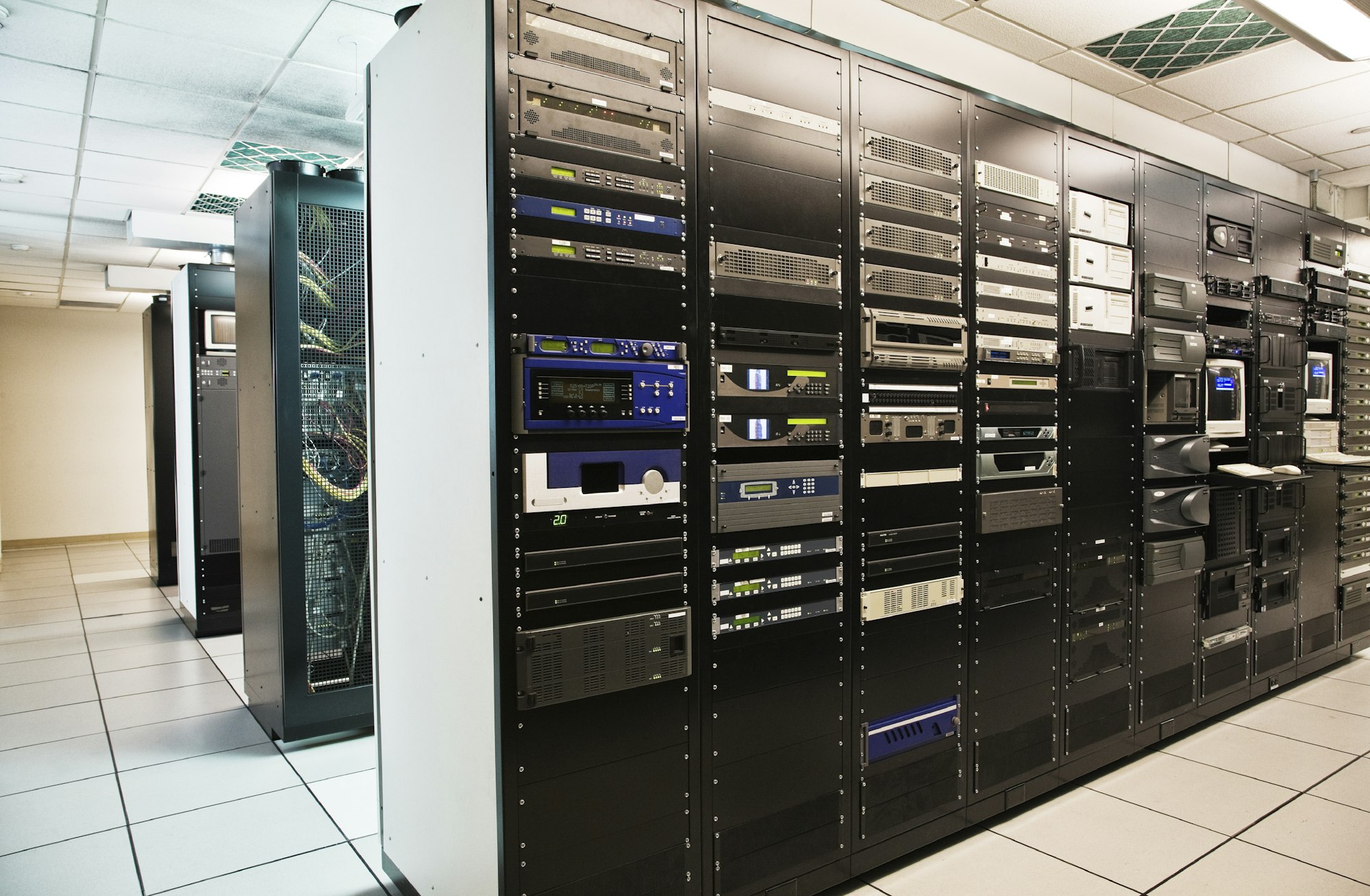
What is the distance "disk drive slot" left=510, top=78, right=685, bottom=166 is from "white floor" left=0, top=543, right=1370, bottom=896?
2.16 m

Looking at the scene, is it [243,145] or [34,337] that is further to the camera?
[34,337]

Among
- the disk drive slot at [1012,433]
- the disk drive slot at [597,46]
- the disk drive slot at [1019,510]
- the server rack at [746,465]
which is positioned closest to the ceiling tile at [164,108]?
the server rack at [746,465]

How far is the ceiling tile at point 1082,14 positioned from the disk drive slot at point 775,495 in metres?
2.11

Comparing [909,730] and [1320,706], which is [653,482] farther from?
[1320,706]

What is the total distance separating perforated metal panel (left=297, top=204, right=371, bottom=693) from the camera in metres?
3.42

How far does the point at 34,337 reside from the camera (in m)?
9.76

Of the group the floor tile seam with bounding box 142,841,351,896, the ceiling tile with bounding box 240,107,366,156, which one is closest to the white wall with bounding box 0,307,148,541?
the ceiling tile with bounding box 240,107,366,156

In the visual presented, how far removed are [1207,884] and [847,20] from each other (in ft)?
10.1

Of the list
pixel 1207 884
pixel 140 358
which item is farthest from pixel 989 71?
pixel 140 358

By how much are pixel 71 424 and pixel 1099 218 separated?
38.3ft

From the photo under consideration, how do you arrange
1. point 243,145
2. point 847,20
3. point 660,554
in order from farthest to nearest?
1. point 243,145
2. point 847,20
3. point 660,554

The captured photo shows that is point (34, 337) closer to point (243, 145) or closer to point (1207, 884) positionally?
point (243, 145)

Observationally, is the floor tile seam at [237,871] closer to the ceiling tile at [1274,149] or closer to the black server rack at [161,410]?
the black server rack at [161,410]

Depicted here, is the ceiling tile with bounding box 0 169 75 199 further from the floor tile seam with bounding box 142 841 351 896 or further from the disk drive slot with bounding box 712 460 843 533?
the disk drive slot with bounding box 712 460 843 533
